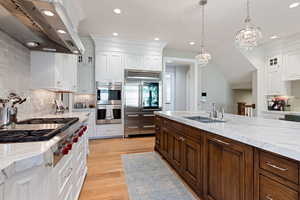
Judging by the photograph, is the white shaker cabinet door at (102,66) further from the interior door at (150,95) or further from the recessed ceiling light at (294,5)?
the recessed ceiling light at (294,5)

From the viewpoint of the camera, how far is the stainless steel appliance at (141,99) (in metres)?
4.74

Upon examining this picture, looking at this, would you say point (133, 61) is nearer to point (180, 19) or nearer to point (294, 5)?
point (180, 19)

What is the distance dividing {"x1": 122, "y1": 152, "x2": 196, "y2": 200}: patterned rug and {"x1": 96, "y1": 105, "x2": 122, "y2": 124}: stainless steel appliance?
1.73 meters

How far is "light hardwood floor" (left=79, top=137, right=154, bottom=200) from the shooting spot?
6.43 ft

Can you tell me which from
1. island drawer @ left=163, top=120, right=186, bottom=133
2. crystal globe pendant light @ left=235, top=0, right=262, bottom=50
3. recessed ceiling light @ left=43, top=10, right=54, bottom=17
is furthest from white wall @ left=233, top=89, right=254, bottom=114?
recessed ceiling light @ left=43, top=10, right=54, bottom=17

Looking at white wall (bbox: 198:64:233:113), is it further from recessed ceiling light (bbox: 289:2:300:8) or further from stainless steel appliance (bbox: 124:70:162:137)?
recessed ceiling light (bbox: 289:2:300:8)

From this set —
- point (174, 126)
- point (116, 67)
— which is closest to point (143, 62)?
point (116, 67)

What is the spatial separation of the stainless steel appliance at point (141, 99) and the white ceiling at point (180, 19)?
3.83 ft

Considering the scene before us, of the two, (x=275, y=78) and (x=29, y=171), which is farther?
(x=275, y=78)

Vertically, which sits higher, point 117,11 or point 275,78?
point 117,11

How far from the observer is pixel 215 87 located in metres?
6.53

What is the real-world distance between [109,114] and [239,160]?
12.6 feet

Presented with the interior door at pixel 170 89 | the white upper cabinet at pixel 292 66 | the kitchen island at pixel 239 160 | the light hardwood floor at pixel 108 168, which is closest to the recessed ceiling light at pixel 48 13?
the kitchen island at pixel 239 160

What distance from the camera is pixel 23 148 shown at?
2.84 ft
